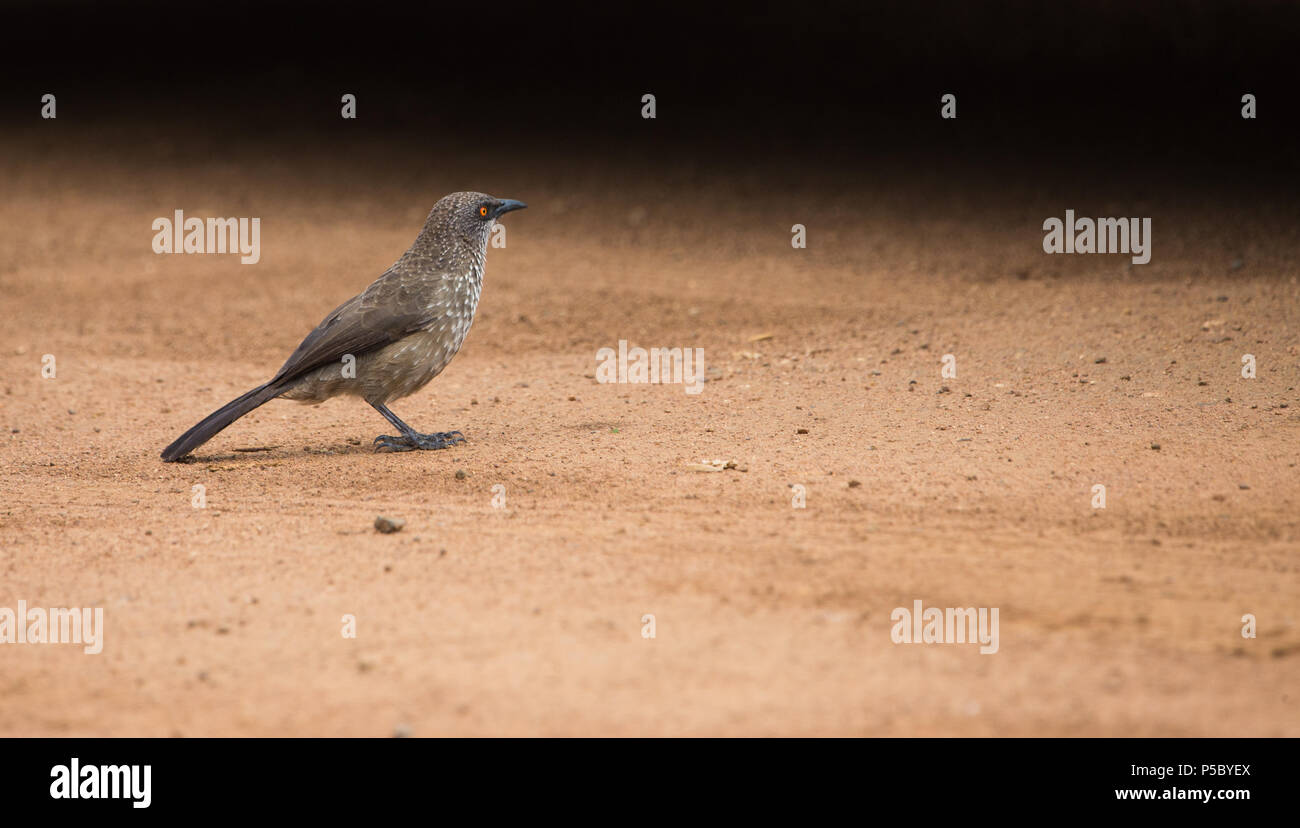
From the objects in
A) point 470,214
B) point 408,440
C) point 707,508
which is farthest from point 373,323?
point 707,508

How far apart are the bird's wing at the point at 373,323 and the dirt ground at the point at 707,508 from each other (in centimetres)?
61

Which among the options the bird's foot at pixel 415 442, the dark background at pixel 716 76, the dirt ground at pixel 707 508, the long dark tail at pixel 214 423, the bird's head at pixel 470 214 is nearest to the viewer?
the dirt ground at pixel 707 508

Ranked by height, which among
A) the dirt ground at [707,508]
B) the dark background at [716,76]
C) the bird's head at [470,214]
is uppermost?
the dark background at [716,76]

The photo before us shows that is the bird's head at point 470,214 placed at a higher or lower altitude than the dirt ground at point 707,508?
higher

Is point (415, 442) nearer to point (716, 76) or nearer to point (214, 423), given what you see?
point (214, 423)

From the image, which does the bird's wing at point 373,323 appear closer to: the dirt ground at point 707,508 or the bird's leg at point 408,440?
the bird's leg at point 408,440

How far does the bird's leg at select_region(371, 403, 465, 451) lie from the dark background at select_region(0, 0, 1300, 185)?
31.0 ft

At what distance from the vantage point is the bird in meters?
7.00

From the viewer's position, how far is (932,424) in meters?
6.97

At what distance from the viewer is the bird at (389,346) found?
23.0 feet

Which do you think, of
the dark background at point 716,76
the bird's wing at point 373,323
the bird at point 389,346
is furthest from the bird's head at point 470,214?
the dark background at point 716,76

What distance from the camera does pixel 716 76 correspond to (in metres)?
16.8

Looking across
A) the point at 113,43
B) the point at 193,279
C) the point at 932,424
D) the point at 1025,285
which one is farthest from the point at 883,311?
the point at 113,43

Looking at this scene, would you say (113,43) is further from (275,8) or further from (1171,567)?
(1171,567)
